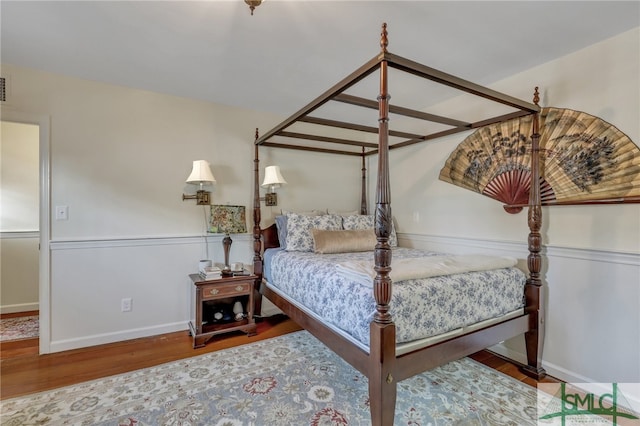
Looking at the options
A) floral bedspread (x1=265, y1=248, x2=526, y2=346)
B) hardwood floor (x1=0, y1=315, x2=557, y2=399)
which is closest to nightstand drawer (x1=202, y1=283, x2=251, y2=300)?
hardwood floor (x1=0, y1=315, x2=557, y2=399)

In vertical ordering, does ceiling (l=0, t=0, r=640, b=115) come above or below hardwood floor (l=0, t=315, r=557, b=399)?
above

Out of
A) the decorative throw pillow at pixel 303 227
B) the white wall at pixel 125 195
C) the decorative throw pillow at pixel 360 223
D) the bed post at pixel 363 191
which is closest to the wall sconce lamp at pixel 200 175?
the white wall at pixel 125 195

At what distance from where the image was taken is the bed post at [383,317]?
144 centimetres

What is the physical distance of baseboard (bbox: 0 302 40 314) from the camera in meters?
3.43

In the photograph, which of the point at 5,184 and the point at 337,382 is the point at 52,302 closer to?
the point at 5,184

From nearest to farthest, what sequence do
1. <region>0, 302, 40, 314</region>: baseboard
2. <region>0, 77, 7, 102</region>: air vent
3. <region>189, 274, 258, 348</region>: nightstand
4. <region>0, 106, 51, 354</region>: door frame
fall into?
<region>0, 77, 7, 102</region>: air vent < <region>0, 106, 51, 354</region>: door frame < <region>189, 274, 258, 348</region>: nightstand < <region>0, 302, 40, 314</region>: baseboard

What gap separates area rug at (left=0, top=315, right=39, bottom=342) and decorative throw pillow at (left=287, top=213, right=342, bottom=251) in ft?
8.57

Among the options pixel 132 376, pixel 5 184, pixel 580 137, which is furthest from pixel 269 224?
pixel 5 184

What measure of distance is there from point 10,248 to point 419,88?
4.91 meters

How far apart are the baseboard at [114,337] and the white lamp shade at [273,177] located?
1703 millimetres

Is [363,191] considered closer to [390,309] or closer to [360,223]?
[360,223]

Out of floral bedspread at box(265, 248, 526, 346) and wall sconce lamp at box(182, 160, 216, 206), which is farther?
wall sconce lamp at box(182, 160, 216, 206)

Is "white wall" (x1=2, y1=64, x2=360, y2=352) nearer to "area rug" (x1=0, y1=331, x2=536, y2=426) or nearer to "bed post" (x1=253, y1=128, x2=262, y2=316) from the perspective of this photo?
"bed post" (x1=253, y1=128, x2=262, y2=316)

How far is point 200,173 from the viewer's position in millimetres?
2873
